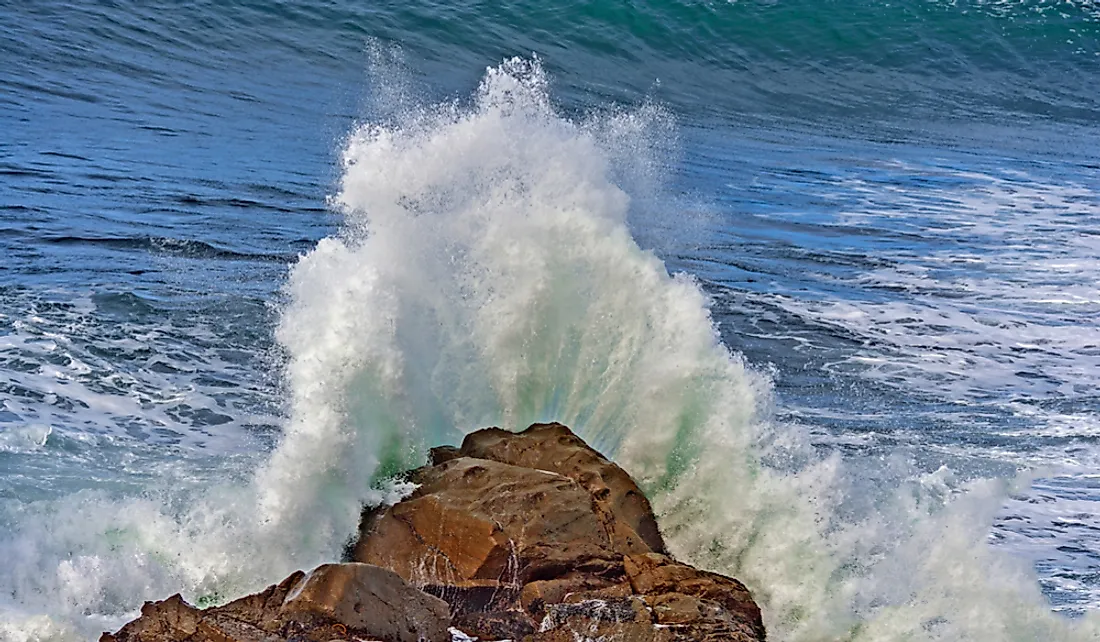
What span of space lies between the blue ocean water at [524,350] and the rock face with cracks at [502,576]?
510 mm

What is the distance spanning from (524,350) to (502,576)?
104 inches

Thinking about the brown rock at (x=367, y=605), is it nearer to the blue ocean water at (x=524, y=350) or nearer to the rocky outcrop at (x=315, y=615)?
the rocky outcrop at (x=315, y=615)

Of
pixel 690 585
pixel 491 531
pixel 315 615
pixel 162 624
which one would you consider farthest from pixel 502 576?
pixel 162 624

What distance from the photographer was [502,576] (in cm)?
573

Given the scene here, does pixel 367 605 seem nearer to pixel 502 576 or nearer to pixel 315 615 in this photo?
pixel 315 615

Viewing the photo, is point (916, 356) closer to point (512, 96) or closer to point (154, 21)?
point (512, 96)

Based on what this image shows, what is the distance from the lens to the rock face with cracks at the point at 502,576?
4977mm

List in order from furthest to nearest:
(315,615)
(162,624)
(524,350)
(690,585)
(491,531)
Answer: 1. (524,350)
2. (491,531)
3. (690,585)
4. (315,615)
5. (162,624)

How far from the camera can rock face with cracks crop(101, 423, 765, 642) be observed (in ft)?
16.3

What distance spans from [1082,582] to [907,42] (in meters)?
30.7

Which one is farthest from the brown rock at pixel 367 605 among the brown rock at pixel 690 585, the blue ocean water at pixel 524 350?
the blue ocean water at pixel 524 350

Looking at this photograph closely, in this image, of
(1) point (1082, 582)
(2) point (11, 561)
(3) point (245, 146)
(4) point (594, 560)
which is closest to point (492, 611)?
(4) point (594, 560)

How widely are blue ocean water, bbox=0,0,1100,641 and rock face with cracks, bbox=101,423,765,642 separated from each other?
510 millimetres

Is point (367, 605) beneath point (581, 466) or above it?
beneath
